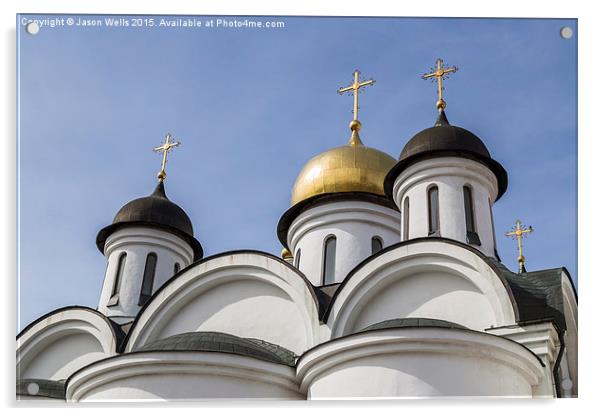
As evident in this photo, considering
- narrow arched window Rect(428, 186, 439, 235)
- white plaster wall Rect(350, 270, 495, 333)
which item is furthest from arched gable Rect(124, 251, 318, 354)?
narrow arched window Rect(428, 186, 439, 235)

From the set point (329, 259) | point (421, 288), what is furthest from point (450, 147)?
point (329, 259)

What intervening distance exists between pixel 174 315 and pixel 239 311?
80 centimetres

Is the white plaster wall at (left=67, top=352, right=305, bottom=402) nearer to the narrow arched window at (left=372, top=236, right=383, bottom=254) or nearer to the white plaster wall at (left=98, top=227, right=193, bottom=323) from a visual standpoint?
the narrow arched window at (left=372, top=236, right=383, bottom=254)

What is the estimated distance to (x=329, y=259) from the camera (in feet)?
36.1

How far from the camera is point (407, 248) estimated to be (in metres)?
8.59

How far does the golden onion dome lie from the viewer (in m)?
11.3

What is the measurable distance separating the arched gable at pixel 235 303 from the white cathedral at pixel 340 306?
15mm

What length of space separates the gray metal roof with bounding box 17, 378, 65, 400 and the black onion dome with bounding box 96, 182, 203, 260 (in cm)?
309

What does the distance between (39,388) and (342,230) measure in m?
4.83

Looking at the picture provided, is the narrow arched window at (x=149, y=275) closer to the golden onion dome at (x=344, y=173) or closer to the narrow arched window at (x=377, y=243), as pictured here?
the golden onion dome at (x=344, y=173)

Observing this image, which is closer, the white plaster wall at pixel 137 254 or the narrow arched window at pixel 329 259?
the narrow arched window at pixel 329 259

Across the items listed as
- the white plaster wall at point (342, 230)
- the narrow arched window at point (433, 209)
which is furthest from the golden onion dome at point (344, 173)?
the narrow arched window at point (433, 209)

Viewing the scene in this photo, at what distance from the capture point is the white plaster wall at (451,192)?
377 inches
